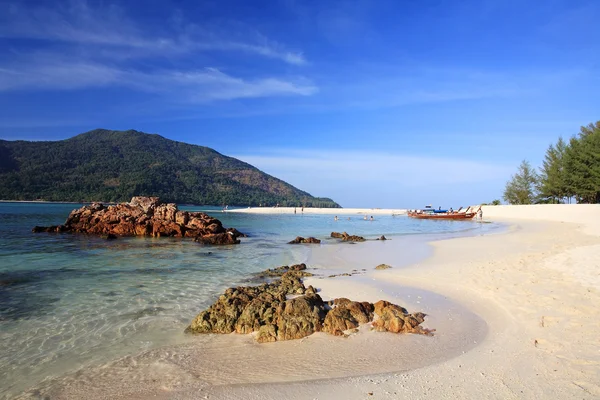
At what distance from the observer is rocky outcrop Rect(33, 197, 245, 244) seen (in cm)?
2738

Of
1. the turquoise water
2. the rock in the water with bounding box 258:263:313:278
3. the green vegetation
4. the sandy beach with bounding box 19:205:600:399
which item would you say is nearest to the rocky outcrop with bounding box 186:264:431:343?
the sandy beach with bounding box 19:205:600:399

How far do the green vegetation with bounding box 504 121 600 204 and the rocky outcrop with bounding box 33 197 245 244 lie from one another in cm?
5048

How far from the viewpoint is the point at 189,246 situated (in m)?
21.3

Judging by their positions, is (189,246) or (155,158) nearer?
(189,246)

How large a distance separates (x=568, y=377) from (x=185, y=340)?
5.97 m

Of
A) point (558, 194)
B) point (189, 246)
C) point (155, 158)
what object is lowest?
point (189, 246)

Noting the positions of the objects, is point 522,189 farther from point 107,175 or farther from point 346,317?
point 107,175

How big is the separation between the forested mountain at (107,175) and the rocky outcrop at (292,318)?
124932 mm

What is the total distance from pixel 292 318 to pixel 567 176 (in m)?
63.5

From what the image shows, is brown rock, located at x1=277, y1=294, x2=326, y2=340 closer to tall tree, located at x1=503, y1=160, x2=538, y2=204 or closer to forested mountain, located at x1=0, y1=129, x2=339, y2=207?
tall tree, located at x1=503, y1=160, x2=538, y2=204

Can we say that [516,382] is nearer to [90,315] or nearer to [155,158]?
[90,315]

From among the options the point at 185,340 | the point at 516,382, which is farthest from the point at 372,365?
the point at 185,340

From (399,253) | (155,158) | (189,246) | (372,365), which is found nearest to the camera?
(372,365)

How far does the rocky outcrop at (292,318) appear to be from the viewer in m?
6.47
